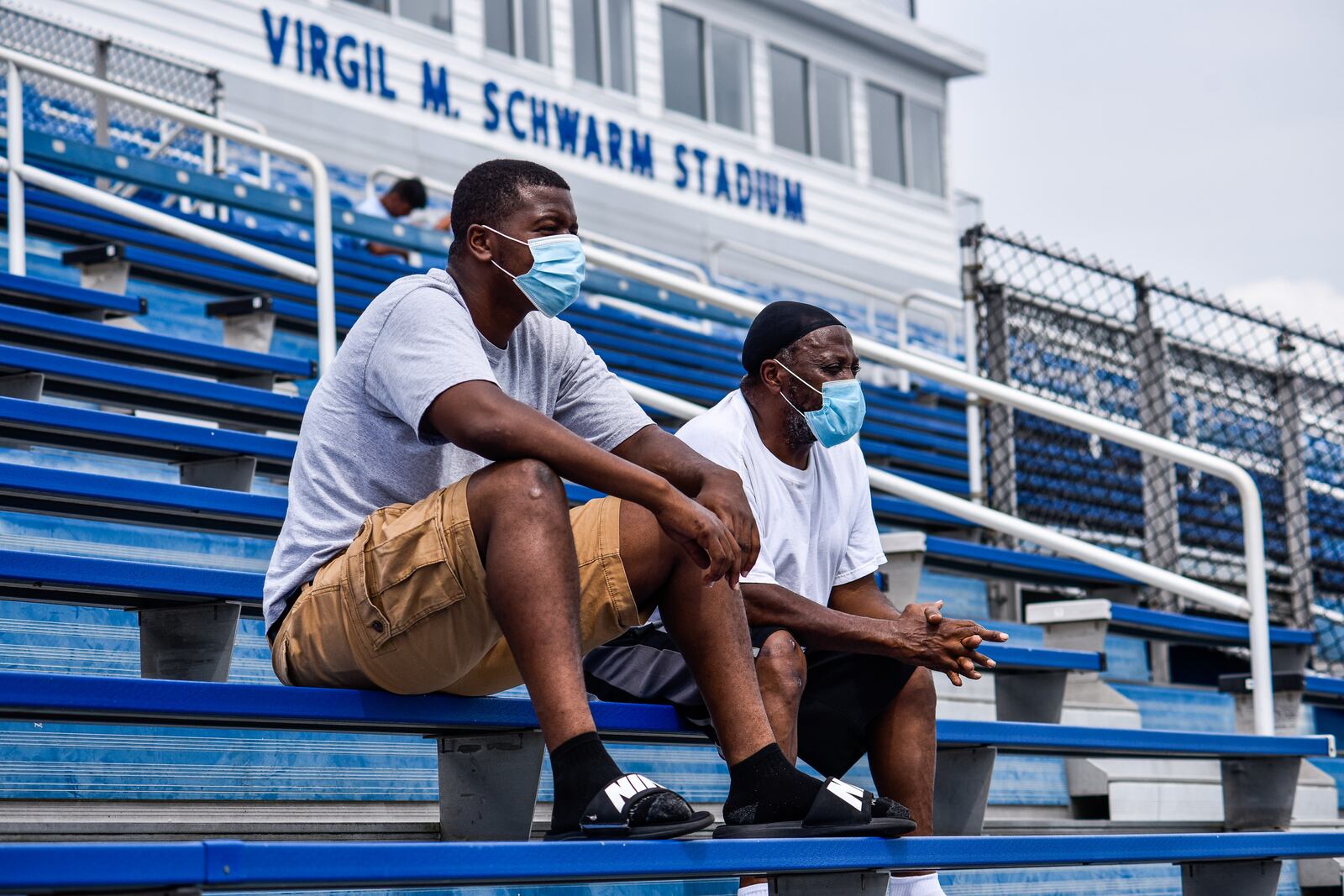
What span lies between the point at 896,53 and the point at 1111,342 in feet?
31.9

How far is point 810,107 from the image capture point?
13539 millimetres

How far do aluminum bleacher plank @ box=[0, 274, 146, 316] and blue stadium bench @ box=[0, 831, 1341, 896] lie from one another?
8.31ft

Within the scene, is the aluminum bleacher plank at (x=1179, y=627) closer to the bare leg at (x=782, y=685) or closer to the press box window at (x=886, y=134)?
the bare leg at (x=782, y=685)

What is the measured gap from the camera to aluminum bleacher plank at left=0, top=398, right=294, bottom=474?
3074 mm

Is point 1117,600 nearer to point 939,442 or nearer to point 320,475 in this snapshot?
point 939,442

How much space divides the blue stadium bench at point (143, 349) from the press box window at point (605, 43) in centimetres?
781

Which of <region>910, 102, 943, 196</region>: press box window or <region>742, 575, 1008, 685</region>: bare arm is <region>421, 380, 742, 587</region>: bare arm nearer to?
A: <region>742, 575, 1008, 685</region>: bare arm

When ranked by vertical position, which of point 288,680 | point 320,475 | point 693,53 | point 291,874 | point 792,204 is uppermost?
point 693,53

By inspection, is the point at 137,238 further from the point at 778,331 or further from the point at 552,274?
the point at 552,274

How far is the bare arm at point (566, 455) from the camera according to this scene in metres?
1.97

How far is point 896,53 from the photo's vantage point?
14.2 metres

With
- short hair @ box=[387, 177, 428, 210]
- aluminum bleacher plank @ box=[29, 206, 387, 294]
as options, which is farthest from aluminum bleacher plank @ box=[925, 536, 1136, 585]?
short hair @ box=[387, 177, 428, 210]

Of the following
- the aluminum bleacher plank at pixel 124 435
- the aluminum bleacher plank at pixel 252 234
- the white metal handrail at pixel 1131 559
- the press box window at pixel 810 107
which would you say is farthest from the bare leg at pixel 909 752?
the press box window at pixel 810 107

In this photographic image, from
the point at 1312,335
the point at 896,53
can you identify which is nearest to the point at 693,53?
the point at 896,53
